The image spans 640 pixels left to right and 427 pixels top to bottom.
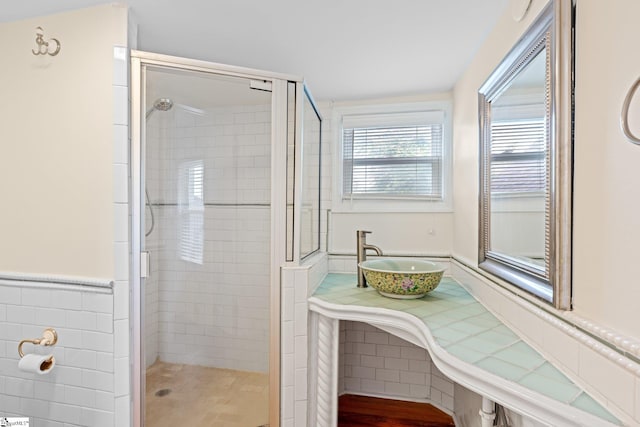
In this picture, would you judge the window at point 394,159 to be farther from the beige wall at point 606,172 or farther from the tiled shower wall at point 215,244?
the beige wall at point 606,172

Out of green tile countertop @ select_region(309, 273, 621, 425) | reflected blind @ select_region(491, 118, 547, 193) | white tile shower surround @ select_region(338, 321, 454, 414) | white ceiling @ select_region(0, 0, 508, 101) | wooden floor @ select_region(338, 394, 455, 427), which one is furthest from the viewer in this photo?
white tile shower surround @ select_region(338, 321, 454, 414)

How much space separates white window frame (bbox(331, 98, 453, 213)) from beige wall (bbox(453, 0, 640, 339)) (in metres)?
1.40

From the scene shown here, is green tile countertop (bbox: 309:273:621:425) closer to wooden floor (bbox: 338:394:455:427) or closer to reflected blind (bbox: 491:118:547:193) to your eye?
reflected blind (bbox: 491:118:547:193)

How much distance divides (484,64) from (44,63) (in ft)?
7.02

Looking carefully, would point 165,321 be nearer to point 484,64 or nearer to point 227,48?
point 227,48

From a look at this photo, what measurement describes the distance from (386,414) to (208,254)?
1522mm

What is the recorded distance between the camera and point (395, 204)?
2.37m

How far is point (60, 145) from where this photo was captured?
5.02 ft

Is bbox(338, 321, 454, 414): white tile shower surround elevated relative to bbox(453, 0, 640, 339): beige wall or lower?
lower

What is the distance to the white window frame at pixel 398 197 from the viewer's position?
2.28 metres

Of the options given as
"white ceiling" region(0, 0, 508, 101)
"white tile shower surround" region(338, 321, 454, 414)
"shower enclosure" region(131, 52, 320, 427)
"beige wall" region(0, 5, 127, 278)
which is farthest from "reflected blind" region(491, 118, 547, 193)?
"beige wall" region(0, 5, 127, 278)

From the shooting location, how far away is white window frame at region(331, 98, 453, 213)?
89.8 inches

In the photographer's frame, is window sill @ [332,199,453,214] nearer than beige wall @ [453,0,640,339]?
No

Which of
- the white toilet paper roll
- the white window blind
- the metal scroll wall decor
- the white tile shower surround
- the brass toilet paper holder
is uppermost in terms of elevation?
the metal scroll wall decor
